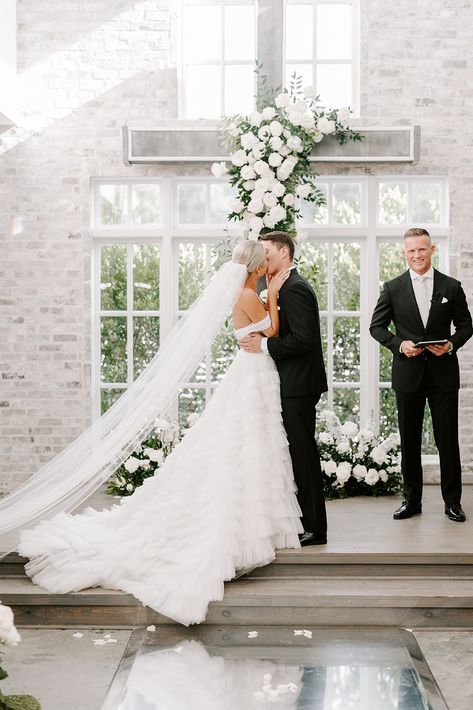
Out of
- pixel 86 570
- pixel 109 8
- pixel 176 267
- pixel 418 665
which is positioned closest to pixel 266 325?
pixel 86 570

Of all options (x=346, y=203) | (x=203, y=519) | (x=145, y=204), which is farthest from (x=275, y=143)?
(x=203, y=519)

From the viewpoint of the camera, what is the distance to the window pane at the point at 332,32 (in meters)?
7.54

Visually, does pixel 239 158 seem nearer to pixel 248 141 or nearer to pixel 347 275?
pixel 248 141

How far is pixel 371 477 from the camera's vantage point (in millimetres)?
6684

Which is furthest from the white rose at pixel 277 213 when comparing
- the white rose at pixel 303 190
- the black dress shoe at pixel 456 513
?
the black dress shoe at pixel 456 513

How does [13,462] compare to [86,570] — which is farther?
[13,462]

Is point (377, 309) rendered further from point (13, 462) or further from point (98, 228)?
point (13, 462)

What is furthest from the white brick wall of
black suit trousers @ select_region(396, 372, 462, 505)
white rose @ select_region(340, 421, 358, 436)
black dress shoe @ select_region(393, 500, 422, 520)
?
black suit trousers @ select_region(396, 372, 462, 505)

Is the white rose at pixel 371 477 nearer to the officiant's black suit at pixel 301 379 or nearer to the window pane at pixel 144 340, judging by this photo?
the officiant's black suit at pixel 301 379

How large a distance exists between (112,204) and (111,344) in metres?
1.27

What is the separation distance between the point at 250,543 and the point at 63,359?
132 inches

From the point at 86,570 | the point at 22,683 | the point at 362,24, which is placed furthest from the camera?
the point at 362,24

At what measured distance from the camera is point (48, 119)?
732 centimetres

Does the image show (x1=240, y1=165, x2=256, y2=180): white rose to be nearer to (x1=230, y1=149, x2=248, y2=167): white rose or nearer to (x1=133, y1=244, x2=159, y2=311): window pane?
(x1=230, y1=149, x2=248, y2=167): white rose
